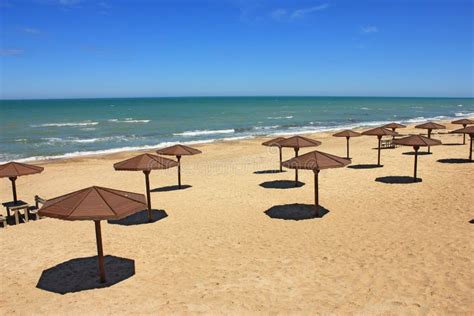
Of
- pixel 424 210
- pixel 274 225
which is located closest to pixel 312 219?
pixel 274 225

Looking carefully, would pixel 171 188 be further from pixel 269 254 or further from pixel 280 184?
pixel 269 254

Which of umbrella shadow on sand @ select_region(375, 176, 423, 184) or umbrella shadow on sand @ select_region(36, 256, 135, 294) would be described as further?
umbrella shadow on sand @ select_region(375, 176, 423, 184)

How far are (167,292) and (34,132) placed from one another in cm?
4398

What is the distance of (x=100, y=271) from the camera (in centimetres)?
795

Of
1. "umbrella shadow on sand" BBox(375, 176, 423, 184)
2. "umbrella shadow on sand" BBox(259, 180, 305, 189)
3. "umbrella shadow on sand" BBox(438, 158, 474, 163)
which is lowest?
"umbrella shadow on sand" BBox(259, 180, 305, 189)

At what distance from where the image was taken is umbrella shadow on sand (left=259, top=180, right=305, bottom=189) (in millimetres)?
15656

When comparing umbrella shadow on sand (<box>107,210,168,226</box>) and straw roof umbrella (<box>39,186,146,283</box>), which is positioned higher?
straw roof umbrella (<box>39,186,146,283</box>)

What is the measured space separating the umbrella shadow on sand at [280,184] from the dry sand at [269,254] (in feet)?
2.19

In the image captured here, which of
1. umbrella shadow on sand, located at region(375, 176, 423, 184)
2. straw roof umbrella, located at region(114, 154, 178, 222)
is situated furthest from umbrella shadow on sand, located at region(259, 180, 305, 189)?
straw roof umbrella, located at region(114, 154, 178, 222)

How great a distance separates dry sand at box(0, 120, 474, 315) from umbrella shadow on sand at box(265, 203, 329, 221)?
0.66 feet

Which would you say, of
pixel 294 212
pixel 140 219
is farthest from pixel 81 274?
pixel 294 212

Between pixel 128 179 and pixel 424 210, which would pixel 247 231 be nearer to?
pixel 424 210

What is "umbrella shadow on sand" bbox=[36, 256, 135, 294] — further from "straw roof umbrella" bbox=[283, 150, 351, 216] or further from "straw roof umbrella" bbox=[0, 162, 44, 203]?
"straw roof umbrella" bbox=[283, 150, 351, 216]

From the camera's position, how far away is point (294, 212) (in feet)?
40.1
